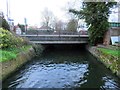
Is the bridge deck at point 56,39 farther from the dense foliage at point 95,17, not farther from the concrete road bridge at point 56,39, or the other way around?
the dense foliage at point 95,17

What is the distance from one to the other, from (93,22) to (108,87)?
19382 millimetres

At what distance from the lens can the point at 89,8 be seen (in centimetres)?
3030

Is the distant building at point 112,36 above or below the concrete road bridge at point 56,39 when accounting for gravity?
above

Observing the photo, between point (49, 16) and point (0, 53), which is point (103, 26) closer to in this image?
point (0, 53)

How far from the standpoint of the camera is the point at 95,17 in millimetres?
30047

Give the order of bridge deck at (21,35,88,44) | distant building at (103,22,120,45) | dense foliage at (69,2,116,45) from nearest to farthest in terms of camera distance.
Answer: dense foliage at (69,2,116,45) → distant building at (103,22,120,45) → bridge deck at (21,35,88,44)

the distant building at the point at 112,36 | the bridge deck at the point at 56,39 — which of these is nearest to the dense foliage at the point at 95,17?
the distant building at the point at 112,36

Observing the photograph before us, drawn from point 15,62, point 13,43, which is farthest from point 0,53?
point 13,43

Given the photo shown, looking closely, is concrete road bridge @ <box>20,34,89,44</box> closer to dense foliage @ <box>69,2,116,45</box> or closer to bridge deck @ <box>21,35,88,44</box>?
bridge deck @ <box>21,35,88,44</box>

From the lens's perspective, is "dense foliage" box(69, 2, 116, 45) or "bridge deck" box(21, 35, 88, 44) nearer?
"dense foliage" box(69, 2, 116, 45)

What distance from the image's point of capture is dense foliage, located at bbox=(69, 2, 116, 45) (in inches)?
1144

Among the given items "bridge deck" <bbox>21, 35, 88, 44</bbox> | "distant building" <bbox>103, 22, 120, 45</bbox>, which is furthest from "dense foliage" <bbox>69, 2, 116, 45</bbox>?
"bridge deck" <bbox>21, 35, 88, 44</bbox>

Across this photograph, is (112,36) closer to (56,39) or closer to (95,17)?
(95,17)

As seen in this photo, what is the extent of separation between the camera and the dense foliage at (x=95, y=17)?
95.3 ft
